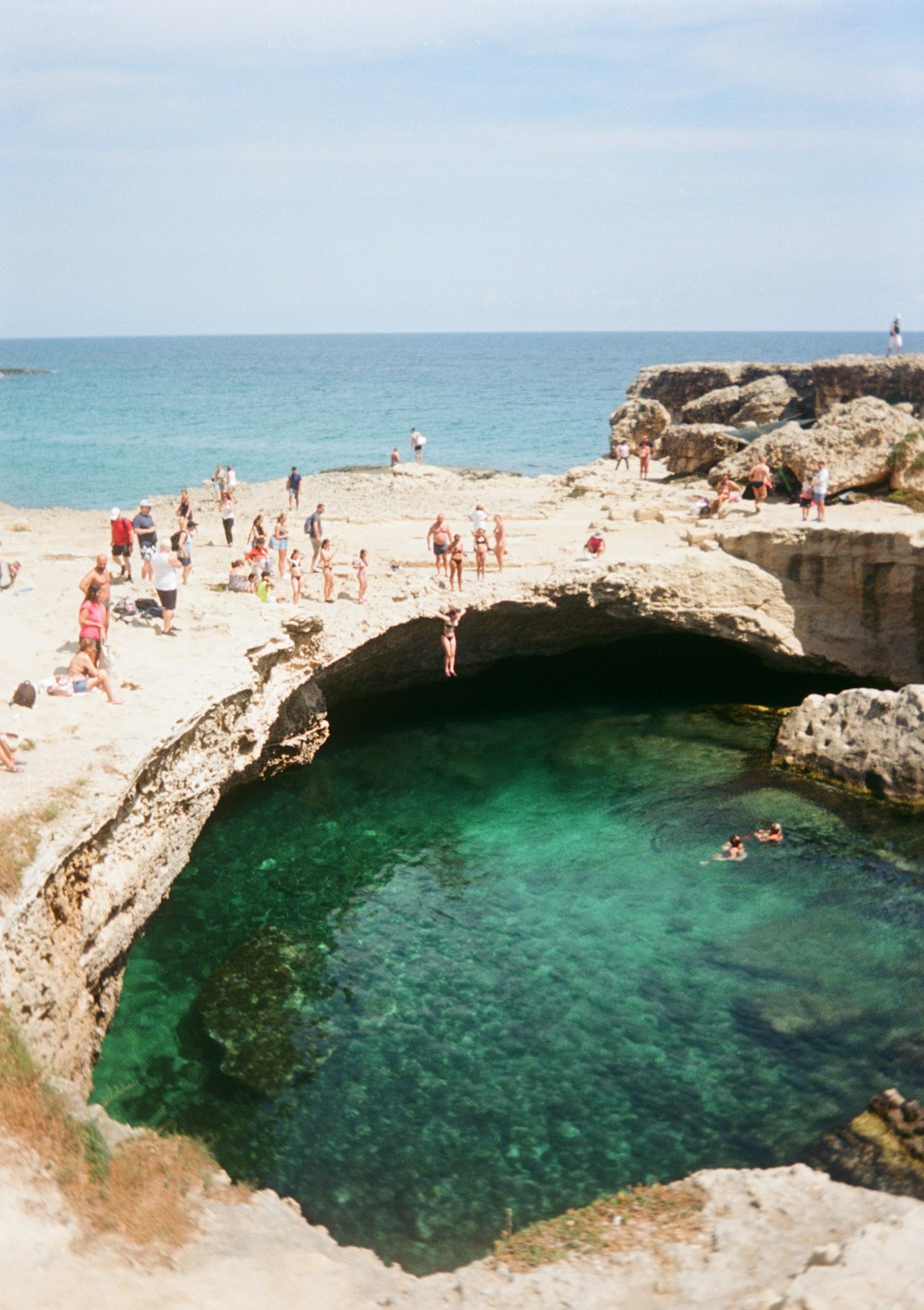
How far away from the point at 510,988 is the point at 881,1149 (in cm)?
538

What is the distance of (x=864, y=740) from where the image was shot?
22672 mm

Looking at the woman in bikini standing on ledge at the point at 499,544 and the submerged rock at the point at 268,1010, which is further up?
the woman in bikini standing on ledge at the point at 499,544

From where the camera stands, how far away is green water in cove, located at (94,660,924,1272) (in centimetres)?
1291

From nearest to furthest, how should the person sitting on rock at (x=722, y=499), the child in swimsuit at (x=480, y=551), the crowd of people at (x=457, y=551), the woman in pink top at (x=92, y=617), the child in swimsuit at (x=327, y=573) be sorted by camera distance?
the woman in pink top at (x=92, y=617) < the child in swimsuit at (x=327, y=573) < the crowd of people at (x=457, y=551) < the child in swimsuit at (x=480, y=551) < the person sitting on rock at (x=722, y=499)

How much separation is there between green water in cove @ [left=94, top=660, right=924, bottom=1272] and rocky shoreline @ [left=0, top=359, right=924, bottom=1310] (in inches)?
48.8

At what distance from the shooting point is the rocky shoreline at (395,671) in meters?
10.0

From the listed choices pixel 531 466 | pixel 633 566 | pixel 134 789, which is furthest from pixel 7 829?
pixel 531 466

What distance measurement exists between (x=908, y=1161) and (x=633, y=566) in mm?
15533

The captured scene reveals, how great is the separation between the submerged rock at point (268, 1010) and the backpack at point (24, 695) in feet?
15.8

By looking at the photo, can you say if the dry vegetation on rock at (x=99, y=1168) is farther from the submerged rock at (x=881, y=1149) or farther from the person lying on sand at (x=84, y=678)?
the submerged rock at (x=881, y=1149)

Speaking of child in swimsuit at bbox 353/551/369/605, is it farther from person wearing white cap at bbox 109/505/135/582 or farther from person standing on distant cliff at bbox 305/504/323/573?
person wearing white cap at bbox 109/505/135/582

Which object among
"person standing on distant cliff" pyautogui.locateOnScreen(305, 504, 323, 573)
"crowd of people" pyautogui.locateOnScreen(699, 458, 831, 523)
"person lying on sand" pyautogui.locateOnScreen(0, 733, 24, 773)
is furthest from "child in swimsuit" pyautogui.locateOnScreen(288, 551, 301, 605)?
"crowd of people" pyautogui.locateOnScreen(699, 458, 831, 523)

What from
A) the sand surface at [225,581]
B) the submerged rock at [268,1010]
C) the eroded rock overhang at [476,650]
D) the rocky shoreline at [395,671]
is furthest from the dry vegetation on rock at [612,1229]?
the sand surface at [225,581]

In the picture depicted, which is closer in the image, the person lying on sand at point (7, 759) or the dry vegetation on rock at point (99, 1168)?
the dry vegetation on rock at point (99, 1168)
